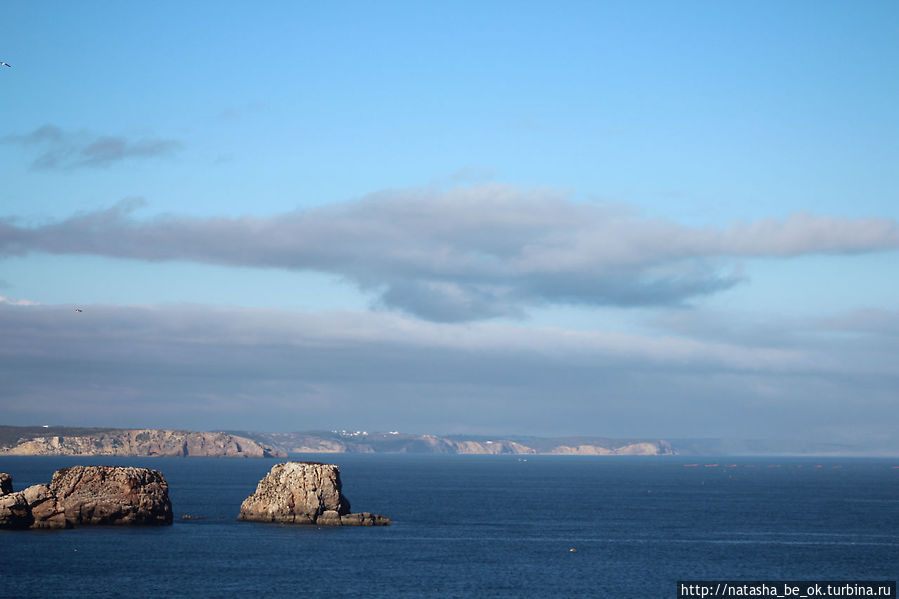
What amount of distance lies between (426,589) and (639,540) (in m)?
54.7

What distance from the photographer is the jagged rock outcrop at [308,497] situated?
153m

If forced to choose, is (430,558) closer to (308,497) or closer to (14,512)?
(308,497)

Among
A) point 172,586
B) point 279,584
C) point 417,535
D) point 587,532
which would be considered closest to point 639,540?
point 587,532

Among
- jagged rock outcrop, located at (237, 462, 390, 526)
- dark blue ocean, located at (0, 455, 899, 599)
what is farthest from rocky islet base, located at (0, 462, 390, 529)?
dark blue ocean, located at (0, 455, 899, 599)

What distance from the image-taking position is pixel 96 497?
484 feet

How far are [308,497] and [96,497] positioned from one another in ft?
104

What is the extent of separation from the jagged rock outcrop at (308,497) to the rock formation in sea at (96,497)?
18.2m

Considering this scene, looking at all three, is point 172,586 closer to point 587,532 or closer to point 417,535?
point 417,535

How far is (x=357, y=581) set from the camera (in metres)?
105

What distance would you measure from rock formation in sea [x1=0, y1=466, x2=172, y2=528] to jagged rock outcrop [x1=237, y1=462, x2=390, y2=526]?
→ 1818cm

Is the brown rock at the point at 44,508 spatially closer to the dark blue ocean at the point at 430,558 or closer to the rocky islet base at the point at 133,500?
the rocky islet base at the point at 133,500

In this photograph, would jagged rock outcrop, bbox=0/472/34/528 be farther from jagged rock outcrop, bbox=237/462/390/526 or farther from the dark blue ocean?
jagged rock outcrop, bbox=237/462/390/526

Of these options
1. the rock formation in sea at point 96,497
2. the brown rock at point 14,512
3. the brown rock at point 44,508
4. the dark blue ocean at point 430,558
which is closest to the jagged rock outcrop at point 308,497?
the dark blue ocean at point 430,558

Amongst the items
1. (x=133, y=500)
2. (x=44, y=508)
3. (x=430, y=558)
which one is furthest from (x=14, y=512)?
(x=430, y=558)
